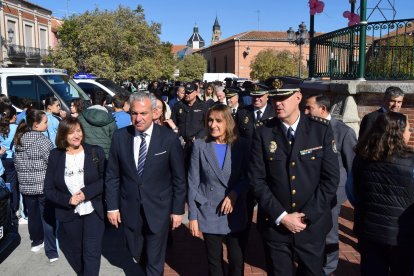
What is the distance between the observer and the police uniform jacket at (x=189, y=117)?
7363mm

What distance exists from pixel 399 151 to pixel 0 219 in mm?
4141

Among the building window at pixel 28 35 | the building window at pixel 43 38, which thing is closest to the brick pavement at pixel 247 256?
the building window at pixel 28 35

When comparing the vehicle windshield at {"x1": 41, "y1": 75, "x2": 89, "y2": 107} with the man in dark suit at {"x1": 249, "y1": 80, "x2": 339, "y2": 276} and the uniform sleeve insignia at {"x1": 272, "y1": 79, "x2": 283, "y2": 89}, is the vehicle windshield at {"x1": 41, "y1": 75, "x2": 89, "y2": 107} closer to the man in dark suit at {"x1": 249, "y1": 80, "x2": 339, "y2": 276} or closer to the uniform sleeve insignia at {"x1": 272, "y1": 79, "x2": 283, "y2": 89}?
the uniform sleeve insignia at {"x1": 272, "y1": 79, "x2": 283, "y2": 89}

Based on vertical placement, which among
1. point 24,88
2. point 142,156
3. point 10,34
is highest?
point 10,34

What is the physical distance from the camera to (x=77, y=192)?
399 cm

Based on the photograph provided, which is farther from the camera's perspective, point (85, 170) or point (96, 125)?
point (96, 125)

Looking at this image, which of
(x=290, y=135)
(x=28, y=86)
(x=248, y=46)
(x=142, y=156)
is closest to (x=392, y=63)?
(x=290, y=135)

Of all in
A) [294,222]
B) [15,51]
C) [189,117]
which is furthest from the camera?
[15,51]

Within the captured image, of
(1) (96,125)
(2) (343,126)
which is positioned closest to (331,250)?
(2) (343,126)

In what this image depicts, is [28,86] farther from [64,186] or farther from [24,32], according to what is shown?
[24,32]

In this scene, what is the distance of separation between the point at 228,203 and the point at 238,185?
0.20m

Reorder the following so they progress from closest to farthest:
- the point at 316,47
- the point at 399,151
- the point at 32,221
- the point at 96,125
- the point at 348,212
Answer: the point at 399,151 → the point at 32,221 → the point at 96,125 → the point at 348,212 → the point at 316,47

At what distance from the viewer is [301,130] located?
304cm

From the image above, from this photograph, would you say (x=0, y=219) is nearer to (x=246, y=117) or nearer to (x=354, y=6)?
(x=246, y=117)
